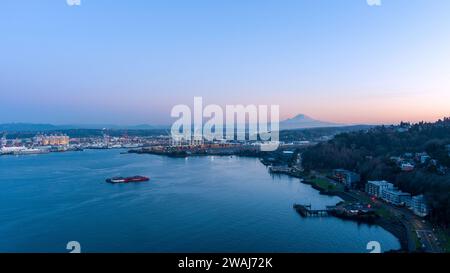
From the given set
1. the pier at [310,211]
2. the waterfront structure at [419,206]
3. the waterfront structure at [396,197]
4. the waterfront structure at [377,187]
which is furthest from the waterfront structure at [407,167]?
the pier at [310,211]

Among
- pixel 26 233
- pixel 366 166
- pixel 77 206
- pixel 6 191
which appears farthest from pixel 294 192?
pixel 6 191

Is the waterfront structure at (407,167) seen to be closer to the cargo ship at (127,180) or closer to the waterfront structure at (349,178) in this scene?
the waterfront structure at (349,178)

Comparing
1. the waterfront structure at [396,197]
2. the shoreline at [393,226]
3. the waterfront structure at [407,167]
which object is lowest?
the shoreline at [393,226]

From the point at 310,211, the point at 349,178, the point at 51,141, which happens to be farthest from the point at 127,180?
the point at 51,141

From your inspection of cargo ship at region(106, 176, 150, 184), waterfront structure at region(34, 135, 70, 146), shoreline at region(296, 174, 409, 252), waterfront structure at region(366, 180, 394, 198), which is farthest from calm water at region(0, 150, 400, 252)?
waterfront structure at region(34, 135, 70, 146)

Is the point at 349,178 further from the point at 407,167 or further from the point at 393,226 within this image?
the point at 393,226

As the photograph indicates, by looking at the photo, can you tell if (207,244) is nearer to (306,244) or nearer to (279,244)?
(279,244)
